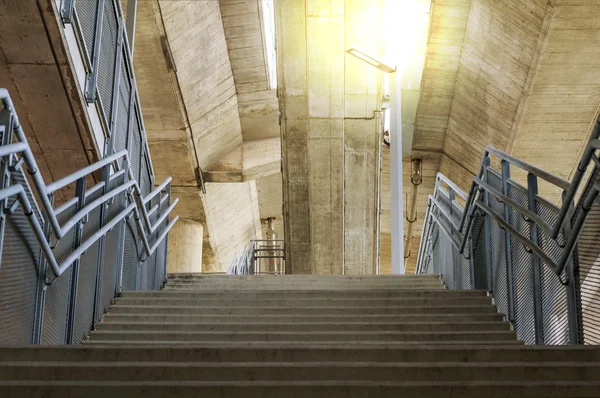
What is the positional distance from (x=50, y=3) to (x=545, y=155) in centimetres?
1049

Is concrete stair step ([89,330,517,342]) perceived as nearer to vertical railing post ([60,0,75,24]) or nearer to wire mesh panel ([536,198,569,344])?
wire mesh panel ([536,198,569,344])

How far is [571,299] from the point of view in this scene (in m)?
4.41

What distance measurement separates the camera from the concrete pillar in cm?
1772

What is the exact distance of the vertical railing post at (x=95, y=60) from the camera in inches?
260

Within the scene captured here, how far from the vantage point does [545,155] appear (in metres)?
14.5

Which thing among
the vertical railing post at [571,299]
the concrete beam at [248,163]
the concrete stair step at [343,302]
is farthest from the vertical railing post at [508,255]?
the concrete beam at [248,163]

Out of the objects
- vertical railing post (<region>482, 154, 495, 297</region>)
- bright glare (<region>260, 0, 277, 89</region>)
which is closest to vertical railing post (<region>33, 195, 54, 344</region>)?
vertical railing post (<region>482, 154, 495, 297</region>)

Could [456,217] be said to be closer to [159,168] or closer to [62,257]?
[62,257]

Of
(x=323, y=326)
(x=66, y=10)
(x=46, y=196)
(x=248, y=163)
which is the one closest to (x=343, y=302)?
(x=323, y=326)

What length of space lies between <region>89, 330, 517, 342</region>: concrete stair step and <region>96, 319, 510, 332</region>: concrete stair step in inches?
6.7
